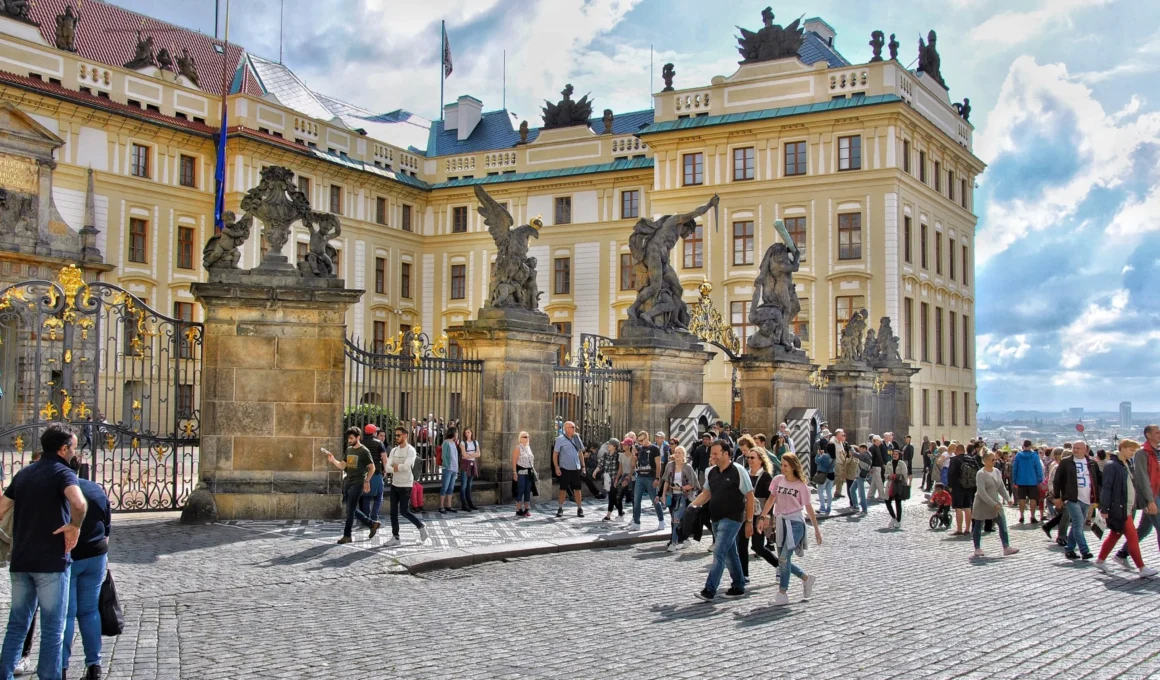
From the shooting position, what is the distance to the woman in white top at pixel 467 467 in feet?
53.5

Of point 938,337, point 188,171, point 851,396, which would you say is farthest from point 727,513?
point 938,337

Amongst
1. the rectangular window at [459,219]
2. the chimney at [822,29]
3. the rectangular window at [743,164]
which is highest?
the chimney at [822,29]

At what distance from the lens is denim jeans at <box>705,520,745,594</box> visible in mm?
9766

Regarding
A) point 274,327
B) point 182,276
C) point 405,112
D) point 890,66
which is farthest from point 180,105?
point 274,327

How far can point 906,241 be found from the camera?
43469 mm

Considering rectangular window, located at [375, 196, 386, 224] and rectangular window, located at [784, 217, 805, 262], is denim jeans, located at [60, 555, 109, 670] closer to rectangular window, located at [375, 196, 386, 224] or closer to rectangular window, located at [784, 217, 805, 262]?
rectangular window, located at [784, 217, 805, 262]

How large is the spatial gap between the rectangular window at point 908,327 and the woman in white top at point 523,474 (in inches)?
1162

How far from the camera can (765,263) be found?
24.4 m

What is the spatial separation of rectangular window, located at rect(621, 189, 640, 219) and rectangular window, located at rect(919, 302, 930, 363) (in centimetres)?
1323

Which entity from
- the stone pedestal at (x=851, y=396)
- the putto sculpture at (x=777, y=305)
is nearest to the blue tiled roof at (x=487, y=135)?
the stone pedestal at (x=851, y=396)

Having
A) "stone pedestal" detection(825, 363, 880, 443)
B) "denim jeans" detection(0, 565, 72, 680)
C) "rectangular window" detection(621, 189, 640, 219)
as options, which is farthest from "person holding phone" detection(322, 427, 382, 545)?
"rectangular window" detection(621, 189, 640, 219)

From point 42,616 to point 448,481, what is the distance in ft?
33.2

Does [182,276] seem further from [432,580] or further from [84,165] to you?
[432,580]

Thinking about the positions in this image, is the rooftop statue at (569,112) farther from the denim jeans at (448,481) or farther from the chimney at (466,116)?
the denim jeans at (448,481)
